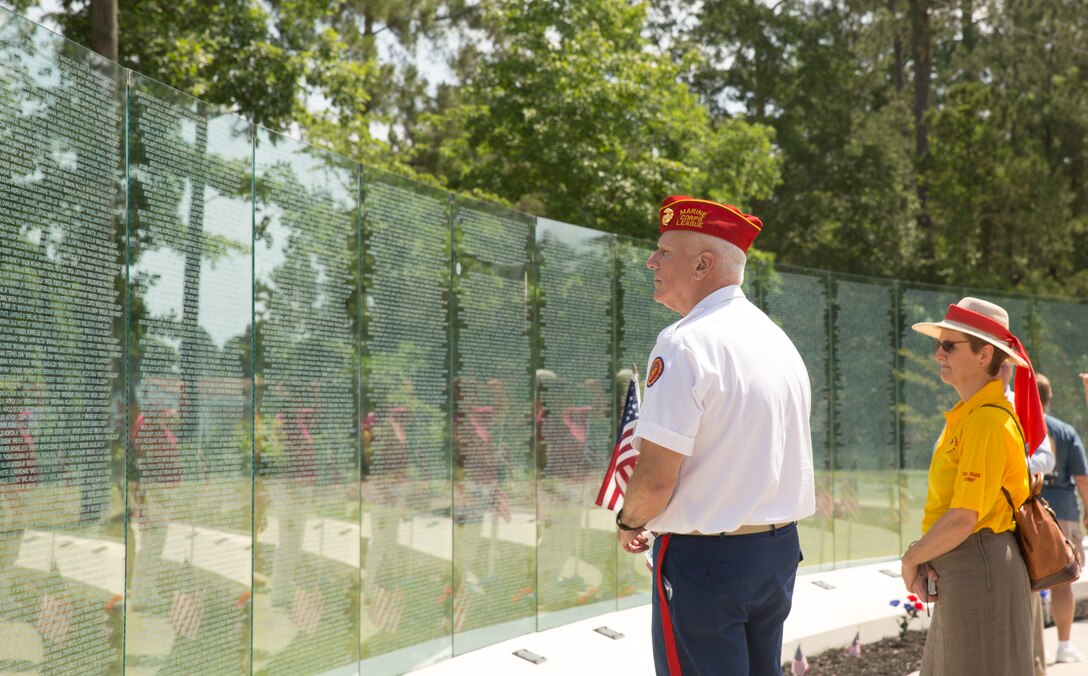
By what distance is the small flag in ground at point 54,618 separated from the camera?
11.9 feet

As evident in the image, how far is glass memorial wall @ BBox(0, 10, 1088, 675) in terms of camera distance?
3713 millimetres

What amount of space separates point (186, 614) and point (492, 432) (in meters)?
2.51

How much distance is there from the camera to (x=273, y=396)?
485cm

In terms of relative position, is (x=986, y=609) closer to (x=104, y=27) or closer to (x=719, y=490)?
(x=719, y=490)

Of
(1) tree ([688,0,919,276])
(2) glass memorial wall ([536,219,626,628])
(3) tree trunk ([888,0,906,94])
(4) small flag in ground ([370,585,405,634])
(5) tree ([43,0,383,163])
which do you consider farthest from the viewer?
(3) tree trunk ([888,0,906,94])

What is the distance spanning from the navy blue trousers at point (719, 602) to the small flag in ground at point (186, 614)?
6.94 ft

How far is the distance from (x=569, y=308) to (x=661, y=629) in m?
4.35

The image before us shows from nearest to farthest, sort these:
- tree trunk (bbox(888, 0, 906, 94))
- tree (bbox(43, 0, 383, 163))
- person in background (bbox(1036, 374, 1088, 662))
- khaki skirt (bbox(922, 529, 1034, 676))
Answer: khaki skirt (bbox(922, 529, 1034, 676)) → person in background (bbox(1036, 374, 1088, 662)) → tree (bbox(43, 0, 383, 163)) → tree trunk (bbox(888, 0, 906, 94))

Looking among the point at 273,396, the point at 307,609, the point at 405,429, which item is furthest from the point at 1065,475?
the point at 273,396

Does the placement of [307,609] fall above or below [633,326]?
below

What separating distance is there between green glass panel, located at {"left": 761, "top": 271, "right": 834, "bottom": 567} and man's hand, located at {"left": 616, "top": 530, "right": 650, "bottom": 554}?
6.09 m

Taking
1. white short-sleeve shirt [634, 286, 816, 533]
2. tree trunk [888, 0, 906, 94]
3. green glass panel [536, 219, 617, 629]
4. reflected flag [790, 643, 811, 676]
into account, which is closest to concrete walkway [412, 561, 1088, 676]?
green glass panel [536, 219, 617, 629]

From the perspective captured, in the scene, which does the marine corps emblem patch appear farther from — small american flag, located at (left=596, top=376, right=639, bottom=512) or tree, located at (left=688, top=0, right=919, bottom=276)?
tree, located at (left=688, top=0, right=919, bottom=276)

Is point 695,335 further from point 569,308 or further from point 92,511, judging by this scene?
point 569,308
